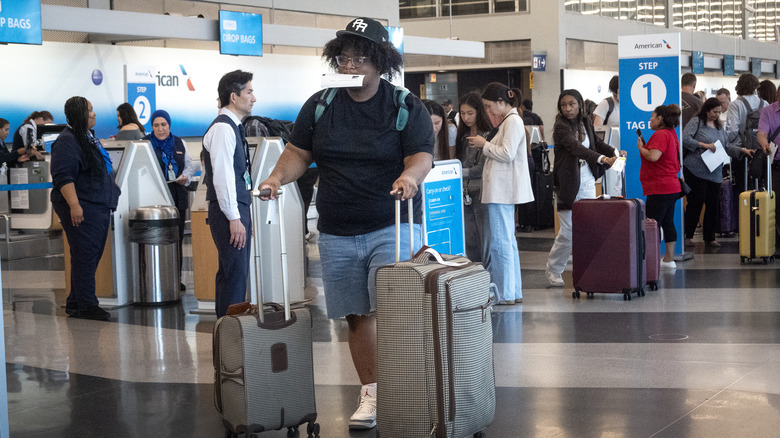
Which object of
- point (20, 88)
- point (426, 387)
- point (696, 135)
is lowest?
point (426, 387)

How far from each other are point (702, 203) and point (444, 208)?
16.7ft

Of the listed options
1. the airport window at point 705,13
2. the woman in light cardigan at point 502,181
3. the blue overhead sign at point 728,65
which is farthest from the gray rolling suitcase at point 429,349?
the blue overhead sign at point 728,65

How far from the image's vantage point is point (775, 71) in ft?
115

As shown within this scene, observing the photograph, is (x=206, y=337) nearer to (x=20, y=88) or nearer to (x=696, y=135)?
(x=696, y=135)

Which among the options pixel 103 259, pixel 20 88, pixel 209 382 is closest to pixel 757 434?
pixel 209 382

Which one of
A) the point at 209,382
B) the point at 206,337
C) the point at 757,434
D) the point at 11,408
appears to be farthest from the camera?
the point at 206,337

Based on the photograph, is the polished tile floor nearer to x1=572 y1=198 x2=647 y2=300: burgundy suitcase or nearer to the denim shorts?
x1=572 y1=198 x2=647 y2=300: burgundy suitcase

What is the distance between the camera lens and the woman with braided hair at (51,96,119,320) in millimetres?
6980

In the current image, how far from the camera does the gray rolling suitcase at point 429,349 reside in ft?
11.8

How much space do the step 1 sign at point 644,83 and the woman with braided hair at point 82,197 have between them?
486 centimetres

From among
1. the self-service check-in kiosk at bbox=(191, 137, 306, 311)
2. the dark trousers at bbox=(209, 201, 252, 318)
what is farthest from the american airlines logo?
the self-service check-in kiosk at bbox=(191, 137, 306, 311)

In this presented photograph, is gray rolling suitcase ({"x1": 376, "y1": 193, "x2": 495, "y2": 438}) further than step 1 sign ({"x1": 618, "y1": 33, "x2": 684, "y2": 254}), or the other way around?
step 1 sign ({"x1": 618, "y1": 33, "x2": 684, "y2": 254})

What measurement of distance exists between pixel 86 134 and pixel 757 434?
492 cm

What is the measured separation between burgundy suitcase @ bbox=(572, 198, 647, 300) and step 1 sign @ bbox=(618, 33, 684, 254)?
7.44 feet
